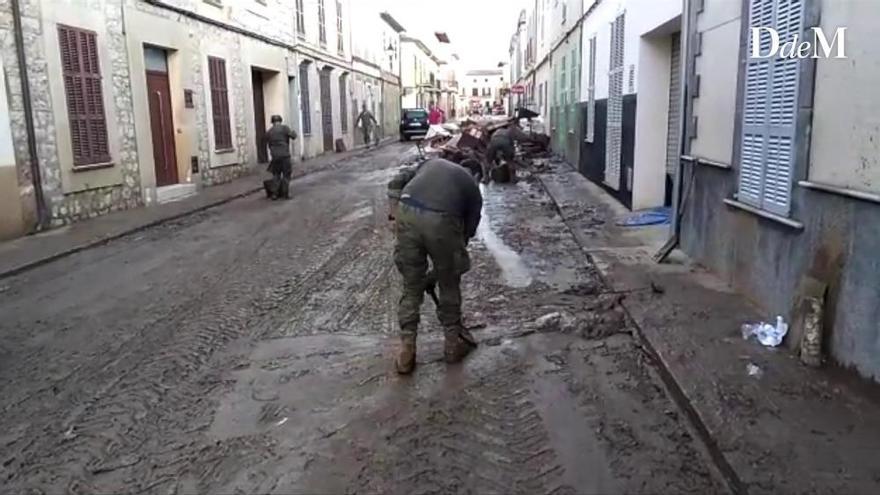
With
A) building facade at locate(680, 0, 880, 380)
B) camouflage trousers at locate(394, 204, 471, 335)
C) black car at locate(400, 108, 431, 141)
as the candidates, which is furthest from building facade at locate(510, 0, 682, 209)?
black car at locate(400, 108, 431, 141)

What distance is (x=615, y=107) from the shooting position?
12.5 m

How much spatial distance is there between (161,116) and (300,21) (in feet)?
37.1

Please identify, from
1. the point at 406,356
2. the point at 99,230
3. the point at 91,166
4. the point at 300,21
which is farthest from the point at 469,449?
the point at 300,21

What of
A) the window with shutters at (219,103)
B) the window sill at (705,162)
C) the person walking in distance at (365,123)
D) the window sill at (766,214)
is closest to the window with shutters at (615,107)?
the window sill at (705,162)

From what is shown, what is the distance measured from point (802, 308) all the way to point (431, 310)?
2.83 metres

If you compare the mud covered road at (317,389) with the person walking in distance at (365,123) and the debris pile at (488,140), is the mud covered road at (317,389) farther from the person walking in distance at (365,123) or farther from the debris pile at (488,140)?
the person walking in distance at (365,123)

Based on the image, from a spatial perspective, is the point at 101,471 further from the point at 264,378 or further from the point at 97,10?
the point at 97,10

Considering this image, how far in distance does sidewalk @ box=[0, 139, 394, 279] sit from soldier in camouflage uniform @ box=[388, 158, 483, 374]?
17.3 feet

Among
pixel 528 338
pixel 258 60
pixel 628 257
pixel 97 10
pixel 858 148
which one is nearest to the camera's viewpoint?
pixel 858 148

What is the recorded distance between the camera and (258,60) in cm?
1995

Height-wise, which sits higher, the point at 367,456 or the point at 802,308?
the point at 802,308

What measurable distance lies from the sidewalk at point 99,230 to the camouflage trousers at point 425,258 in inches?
208

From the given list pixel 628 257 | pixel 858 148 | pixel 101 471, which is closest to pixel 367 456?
pixel 101 471

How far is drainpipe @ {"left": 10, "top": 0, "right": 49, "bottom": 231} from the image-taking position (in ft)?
32.2
